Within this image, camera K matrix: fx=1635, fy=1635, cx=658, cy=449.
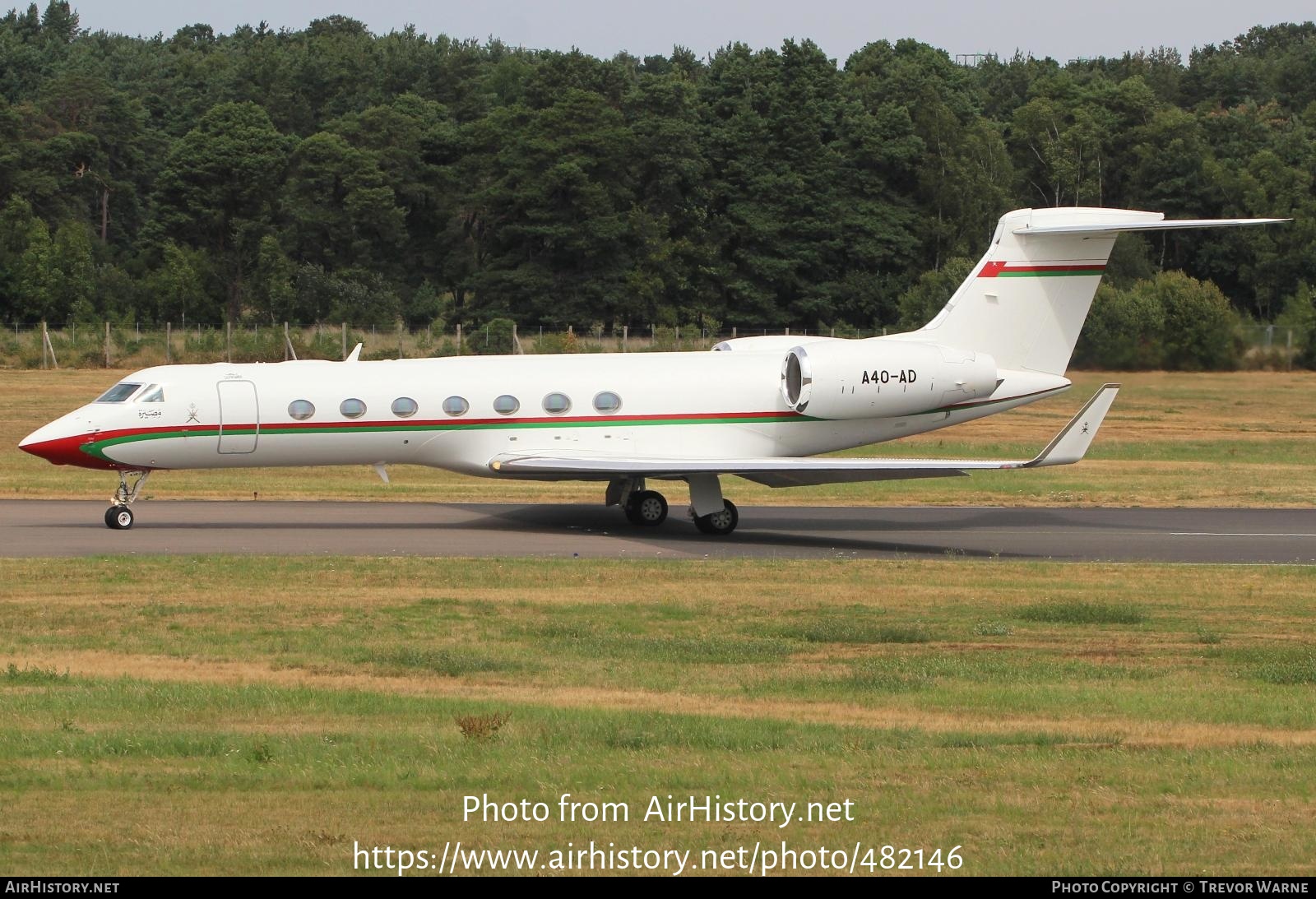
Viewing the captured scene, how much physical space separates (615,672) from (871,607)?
171 inches

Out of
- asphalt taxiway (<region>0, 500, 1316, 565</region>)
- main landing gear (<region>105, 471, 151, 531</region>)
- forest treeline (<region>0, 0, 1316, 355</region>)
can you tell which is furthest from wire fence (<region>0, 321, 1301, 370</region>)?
main landing gear (<region>105, 471, 151, 531</region>)

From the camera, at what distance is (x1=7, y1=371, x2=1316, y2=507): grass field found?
2842 cm

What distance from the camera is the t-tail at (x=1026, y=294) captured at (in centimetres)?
2541

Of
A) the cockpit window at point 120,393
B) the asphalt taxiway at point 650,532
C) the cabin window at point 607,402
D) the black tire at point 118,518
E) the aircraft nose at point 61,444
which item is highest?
the cockpit window at point 120,393

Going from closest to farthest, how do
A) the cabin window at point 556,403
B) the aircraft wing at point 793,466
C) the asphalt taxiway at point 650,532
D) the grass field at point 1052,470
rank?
the asphalt taxiway at point 650,532
the aircraft wing at point 793,466
the cabin window at point 556,403
the grass field at point 1052,470

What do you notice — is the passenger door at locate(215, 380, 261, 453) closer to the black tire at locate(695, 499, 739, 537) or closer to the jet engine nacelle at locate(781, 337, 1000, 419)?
the black tire at locate(695, 499, 739, 537)

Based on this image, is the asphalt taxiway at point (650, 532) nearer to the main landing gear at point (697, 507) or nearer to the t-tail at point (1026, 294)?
the main landing gear at point (697, 507)

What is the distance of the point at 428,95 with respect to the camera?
90062 mm

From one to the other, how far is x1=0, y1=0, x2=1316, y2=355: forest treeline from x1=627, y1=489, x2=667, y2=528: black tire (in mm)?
39616

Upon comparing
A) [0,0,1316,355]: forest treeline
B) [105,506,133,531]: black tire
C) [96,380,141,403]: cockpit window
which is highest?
[0,0,1316,355]: forest treeline

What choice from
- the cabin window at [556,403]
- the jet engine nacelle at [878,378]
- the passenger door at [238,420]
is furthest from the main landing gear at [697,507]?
the passenger door at [238,420]

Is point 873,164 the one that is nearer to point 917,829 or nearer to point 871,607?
point 871,607

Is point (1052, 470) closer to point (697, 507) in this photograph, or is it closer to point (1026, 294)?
point (1026, 294)

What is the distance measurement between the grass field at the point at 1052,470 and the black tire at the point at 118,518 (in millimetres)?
4377
